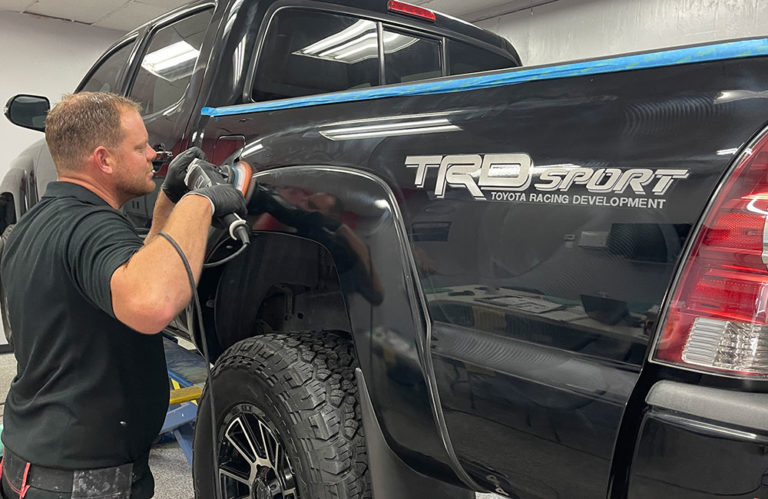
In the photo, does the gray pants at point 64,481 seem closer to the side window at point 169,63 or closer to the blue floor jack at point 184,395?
the blue floor jack at point 184,395

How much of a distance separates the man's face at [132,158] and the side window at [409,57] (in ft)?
4.07

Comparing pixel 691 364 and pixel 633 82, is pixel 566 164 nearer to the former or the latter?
pixel 633 82

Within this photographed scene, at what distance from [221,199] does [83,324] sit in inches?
18.6

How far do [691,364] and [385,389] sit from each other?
63 cm

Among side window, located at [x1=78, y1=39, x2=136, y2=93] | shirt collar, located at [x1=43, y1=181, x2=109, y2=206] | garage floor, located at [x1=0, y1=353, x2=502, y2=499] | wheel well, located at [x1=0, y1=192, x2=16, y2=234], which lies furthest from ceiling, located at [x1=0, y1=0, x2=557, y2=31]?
shirt collar, located at [x1=43, y1=181, x2=109, y2=206]

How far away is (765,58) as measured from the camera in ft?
3.10

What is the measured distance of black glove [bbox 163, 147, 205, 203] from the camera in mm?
1743

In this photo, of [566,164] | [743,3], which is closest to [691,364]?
[566,164]

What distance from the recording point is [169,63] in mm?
2684

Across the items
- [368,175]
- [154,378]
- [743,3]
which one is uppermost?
[743,3]

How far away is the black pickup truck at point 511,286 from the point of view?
0.93 meters

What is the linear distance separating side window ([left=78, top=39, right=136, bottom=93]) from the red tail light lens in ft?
4.11

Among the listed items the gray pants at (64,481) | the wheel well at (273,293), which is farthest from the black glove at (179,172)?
the gray pants at (64,481)

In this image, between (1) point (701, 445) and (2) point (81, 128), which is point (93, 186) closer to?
(2) point (81, 128)
